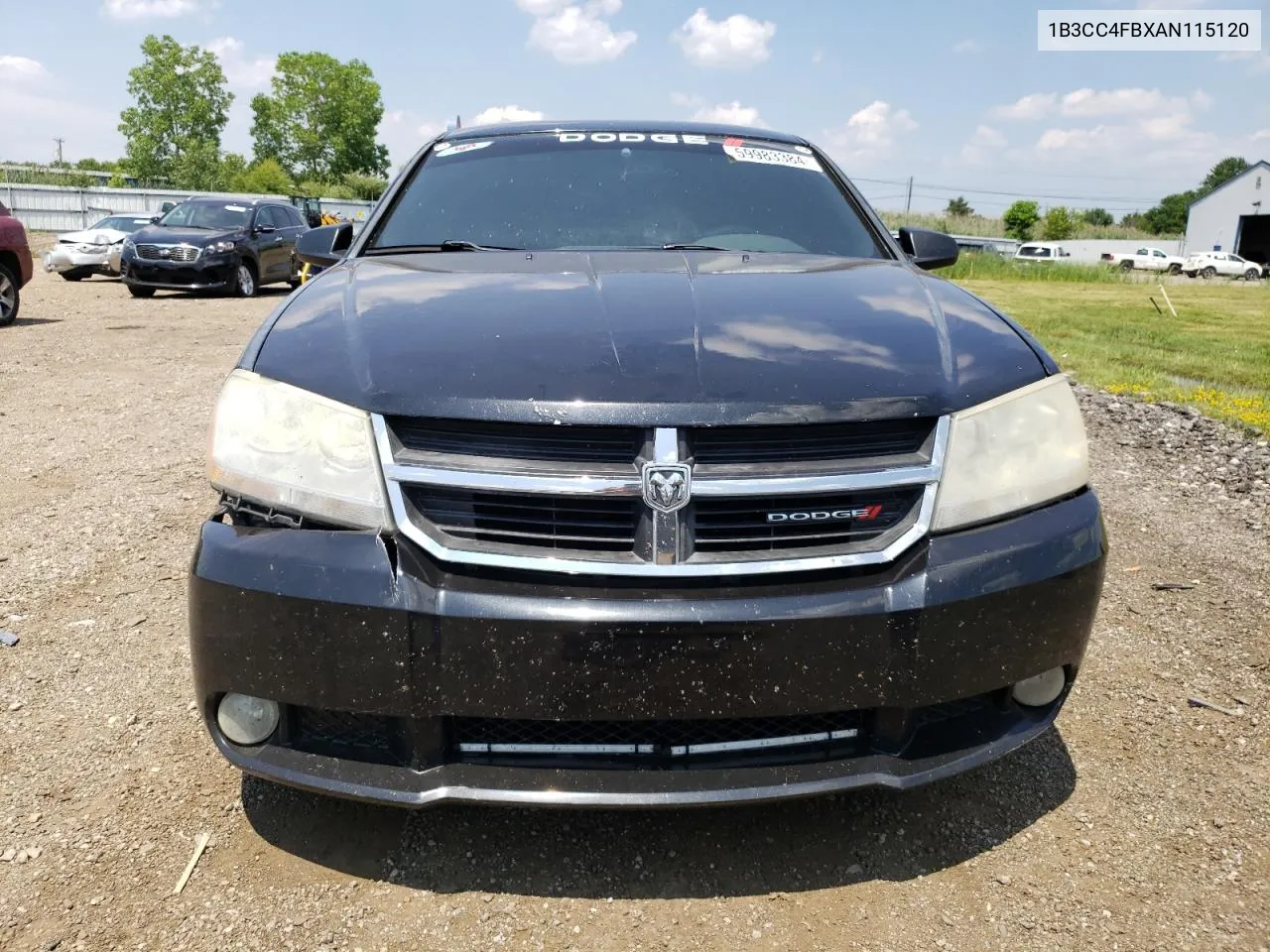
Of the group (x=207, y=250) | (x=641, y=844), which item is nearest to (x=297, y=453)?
(x=641, y=844)

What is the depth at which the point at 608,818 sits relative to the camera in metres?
2.23

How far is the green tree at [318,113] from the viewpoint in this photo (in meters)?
84.2

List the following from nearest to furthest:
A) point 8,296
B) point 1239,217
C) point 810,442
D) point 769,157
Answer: point 810,442, point 769,157, point 8,296, point 1239,217

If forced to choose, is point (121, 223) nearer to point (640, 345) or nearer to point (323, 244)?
point (323, 244)

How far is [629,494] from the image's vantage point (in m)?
1.73

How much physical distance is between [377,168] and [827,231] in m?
91.8

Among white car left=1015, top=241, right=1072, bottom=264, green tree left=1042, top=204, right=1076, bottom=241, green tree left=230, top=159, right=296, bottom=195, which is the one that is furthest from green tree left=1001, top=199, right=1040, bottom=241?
green tree left=230, top=159, right=296, bottom=195

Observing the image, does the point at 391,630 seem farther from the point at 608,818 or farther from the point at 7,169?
the point at 7,169

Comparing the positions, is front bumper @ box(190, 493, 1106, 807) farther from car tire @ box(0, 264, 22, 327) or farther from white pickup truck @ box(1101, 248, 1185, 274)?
white pickup truck @ box(1101, 248, 1185, 274)

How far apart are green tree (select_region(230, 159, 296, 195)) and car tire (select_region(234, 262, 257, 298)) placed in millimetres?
60134

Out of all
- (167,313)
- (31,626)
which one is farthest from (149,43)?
(31,626)

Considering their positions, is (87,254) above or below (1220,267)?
above

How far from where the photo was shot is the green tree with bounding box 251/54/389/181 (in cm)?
8425

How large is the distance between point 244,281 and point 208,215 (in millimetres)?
1227
